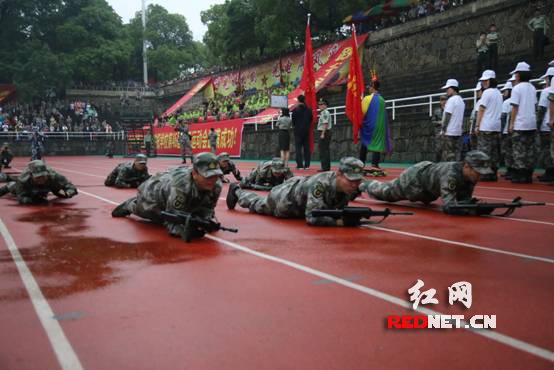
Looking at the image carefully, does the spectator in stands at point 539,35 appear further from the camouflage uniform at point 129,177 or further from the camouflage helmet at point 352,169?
the camouflage helmet at point 352,169

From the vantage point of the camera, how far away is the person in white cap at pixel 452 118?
29.0 ft

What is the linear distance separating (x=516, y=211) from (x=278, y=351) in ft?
16.9

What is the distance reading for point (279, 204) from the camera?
20.0ft

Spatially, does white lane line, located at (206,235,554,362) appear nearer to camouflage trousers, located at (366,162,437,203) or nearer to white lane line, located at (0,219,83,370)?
white lane line, located at (0,219,83,370)

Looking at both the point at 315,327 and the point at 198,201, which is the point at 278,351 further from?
the point at 198,201

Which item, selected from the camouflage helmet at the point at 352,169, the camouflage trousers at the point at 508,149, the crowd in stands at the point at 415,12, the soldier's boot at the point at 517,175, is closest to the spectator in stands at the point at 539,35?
the crowd in stands at the point at 415,12

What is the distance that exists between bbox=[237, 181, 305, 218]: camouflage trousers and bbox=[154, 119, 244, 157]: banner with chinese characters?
18.3 m

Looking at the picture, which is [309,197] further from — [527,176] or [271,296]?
[527,176]

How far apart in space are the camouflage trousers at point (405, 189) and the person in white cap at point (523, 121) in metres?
3.06

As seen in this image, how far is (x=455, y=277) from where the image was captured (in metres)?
3.40

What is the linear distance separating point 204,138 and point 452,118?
20.2 meters

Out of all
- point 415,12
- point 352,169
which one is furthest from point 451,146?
point 415,12

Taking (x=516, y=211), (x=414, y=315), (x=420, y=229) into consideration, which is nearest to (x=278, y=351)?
(x=414, y=315)

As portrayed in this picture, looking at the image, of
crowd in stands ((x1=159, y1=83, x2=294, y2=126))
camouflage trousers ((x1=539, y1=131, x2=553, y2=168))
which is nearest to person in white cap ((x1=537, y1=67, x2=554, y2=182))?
camouflage trousers ((x1=539, y1=131, x2=553, y2=168))
